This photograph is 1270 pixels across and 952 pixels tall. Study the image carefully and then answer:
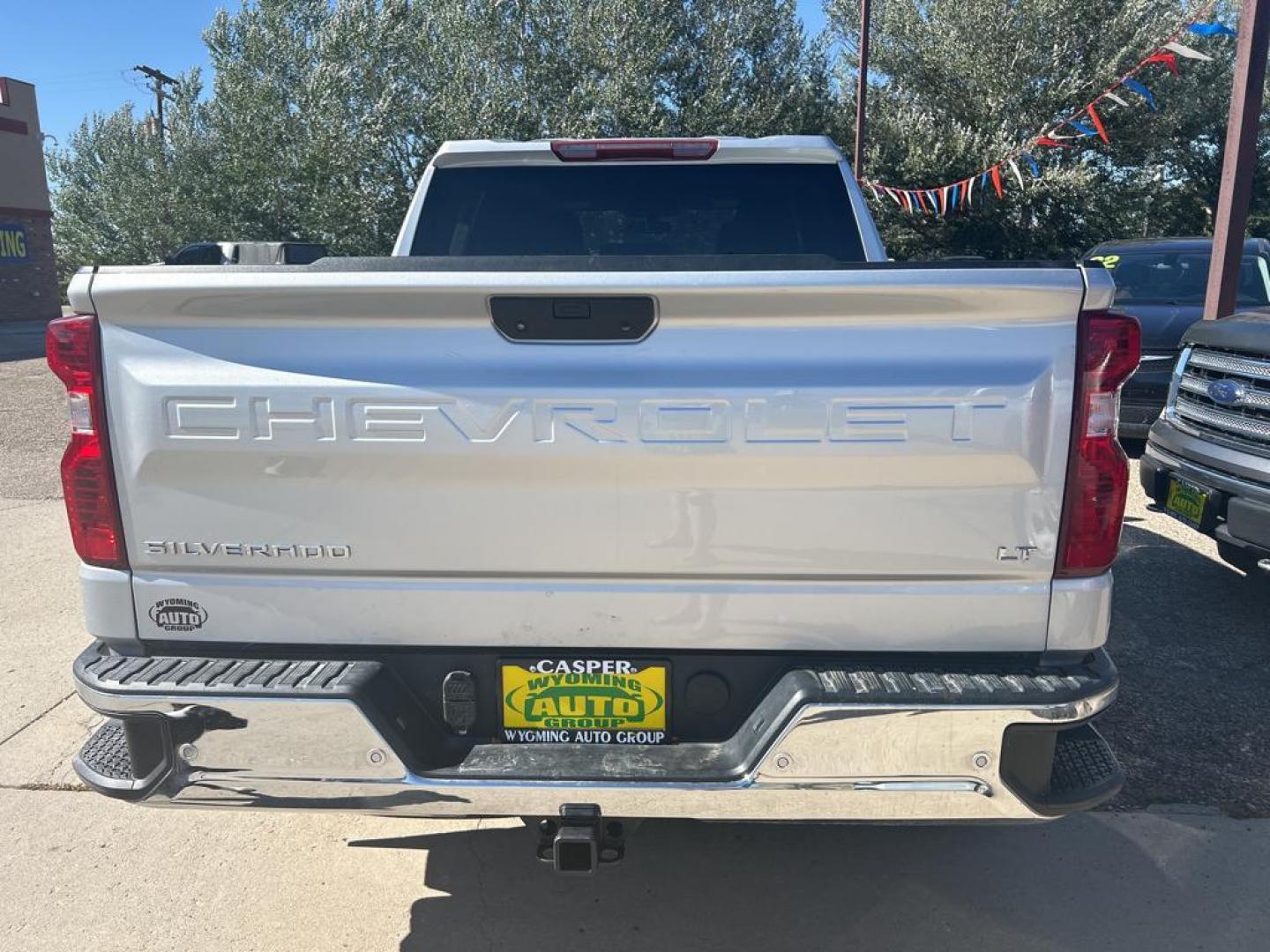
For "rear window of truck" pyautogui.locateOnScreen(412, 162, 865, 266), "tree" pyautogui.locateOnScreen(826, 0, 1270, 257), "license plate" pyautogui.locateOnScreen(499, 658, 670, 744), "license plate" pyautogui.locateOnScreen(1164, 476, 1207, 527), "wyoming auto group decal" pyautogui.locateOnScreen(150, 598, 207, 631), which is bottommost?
"license plate" pyautogui.locateOnScreen(1164, 476, 1207, 527)

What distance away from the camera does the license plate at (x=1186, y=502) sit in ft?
15.3

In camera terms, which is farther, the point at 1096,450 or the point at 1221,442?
the point at 1221,442

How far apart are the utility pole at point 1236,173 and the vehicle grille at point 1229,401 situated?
9.84 ft

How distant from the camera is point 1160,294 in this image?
9.40 m

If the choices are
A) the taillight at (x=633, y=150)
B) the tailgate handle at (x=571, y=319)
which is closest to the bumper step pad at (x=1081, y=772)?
the tailgate handle at (x=571, y=319)

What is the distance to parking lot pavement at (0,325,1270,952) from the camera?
9.21 feet

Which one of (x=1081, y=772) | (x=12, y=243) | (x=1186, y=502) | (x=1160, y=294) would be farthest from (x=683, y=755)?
(x=12, y=243)

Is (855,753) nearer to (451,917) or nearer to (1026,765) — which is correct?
(1026,765)

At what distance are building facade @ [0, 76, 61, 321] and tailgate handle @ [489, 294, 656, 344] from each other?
30.3 metres

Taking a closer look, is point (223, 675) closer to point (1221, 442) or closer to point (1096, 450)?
point (1096, 450)

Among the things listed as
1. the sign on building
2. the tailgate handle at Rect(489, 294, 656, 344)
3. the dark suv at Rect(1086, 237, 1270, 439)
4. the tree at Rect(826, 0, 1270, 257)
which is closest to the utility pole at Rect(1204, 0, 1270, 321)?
the dark suv at Rect(1086, 237, 1270, 439)

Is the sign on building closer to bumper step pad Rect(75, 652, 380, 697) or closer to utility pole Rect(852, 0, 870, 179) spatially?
utility pole Rect(852, 0, 870, 179)

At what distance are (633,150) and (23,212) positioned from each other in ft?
98.0

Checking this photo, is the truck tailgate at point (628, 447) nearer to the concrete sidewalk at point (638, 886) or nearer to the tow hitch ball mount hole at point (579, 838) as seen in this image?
the tow hitch ball mount hole at point (579, 838)
